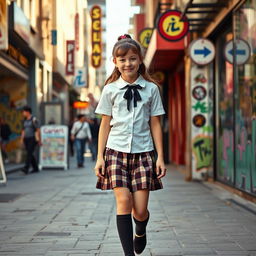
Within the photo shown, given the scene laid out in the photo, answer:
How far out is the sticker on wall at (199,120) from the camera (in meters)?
13.3

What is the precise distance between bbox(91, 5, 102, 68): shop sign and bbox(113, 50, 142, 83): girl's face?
1153 inches

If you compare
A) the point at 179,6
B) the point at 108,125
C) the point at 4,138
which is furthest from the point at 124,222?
the point at 4,138

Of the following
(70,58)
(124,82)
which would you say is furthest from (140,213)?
(70,58)

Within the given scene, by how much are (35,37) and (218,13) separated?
37.0 ft

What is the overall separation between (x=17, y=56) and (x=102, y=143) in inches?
589

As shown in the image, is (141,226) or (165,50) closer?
(141,226)

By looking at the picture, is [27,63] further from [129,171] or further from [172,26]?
[129,171]

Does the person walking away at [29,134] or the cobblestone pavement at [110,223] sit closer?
the cobblestone pavement at [110,223]

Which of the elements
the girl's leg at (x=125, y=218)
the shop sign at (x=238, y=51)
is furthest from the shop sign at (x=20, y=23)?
the girl's leg at (x=125, y=218)

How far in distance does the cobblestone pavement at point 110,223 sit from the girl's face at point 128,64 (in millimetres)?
1663

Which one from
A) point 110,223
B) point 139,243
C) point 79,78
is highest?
point 79,78

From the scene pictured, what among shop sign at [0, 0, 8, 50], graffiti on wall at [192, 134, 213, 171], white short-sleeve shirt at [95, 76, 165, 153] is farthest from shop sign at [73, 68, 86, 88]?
white short-sleeve shirt at [95, 76, 165, 153]

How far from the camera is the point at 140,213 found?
4.53 meters

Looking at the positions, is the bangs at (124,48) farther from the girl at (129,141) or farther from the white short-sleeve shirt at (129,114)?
the white short-sleeve shirt at (129,114)
